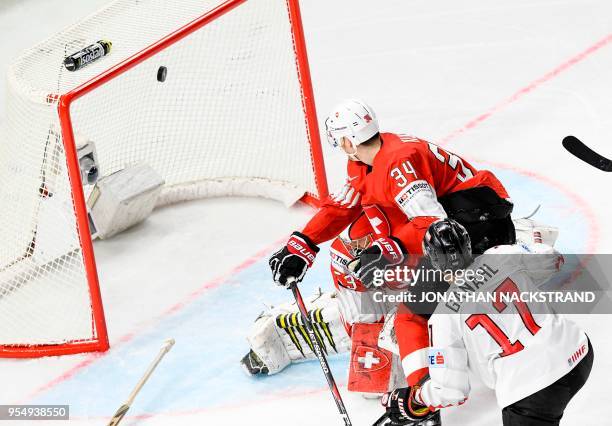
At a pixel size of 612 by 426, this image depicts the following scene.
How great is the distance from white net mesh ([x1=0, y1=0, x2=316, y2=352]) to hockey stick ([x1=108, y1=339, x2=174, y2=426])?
1.17ft

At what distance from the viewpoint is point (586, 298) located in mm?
4582

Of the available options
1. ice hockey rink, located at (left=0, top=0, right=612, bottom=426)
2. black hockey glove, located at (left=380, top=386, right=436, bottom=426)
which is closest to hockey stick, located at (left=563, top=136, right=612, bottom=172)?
ice hockey rink, located at (left=0, top=0, right=612, bottom=426)

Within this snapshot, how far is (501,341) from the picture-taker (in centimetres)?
338

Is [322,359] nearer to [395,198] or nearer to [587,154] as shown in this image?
[395,198]

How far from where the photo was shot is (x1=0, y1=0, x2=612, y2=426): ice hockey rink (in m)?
4.40

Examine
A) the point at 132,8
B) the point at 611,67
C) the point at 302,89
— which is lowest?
the point at 611,67

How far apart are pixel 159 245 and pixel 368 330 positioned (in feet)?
5.54

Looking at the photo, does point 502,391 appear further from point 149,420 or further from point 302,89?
point 302,89

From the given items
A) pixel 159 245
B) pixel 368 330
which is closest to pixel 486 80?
pixel 159 245

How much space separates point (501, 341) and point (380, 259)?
74 centimetres

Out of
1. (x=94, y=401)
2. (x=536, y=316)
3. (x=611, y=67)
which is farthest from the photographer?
(x=611, y=67)

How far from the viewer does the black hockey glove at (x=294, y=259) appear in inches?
166

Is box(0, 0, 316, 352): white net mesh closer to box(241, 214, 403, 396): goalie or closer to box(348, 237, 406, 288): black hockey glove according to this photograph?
box(241, 214, 403, 396): goalie

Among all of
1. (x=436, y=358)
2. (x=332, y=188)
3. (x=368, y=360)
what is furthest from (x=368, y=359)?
(x=332, y=188)
